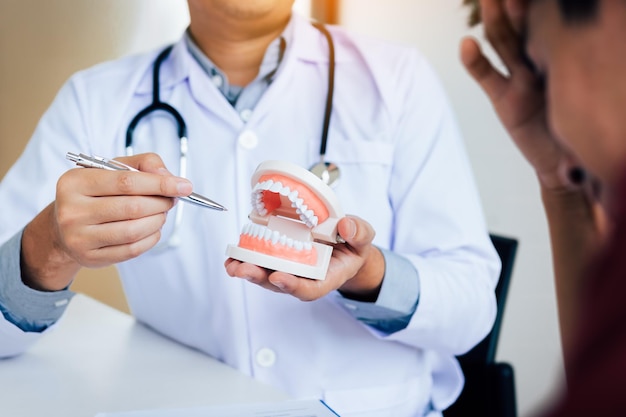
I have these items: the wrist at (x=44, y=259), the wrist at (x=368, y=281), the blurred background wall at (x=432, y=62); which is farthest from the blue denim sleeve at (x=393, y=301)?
the blurred background wall at (x=432, y=62)

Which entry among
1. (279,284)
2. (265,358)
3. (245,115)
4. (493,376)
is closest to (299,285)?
(279,284)

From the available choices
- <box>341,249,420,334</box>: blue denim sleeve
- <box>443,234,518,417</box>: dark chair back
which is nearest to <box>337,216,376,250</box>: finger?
<box>341,249,420,334</box>: blue denim sleeve

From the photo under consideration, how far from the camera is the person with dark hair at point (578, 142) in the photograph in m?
0.23

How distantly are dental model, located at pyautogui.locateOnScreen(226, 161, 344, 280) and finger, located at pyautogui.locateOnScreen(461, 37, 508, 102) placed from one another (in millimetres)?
201

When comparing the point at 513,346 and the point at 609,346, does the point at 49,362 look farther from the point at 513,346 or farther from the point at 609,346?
the point at 513,346

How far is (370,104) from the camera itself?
3.37 ft

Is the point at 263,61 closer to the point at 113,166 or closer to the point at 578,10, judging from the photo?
the point at 113,166

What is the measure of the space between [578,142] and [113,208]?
0.51m

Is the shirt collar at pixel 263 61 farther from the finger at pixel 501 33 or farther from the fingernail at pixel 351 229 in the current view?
the finger at pixel 501 33

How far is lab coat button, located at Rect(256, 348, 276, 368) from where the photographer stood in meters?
0.94

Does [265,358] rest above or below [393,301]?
below

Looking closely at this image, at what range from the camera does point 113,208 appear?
73 cm

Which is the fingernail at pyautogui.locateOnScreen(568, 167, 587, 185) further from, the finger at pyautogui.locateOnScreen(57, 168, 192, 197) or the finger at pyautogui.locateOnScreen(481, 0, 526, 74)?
the finger at pyautogui.locateOnScreen(57, 168, 192, 197)

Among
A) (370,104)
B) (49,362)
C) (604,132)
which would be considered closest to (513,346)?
(370,104)
